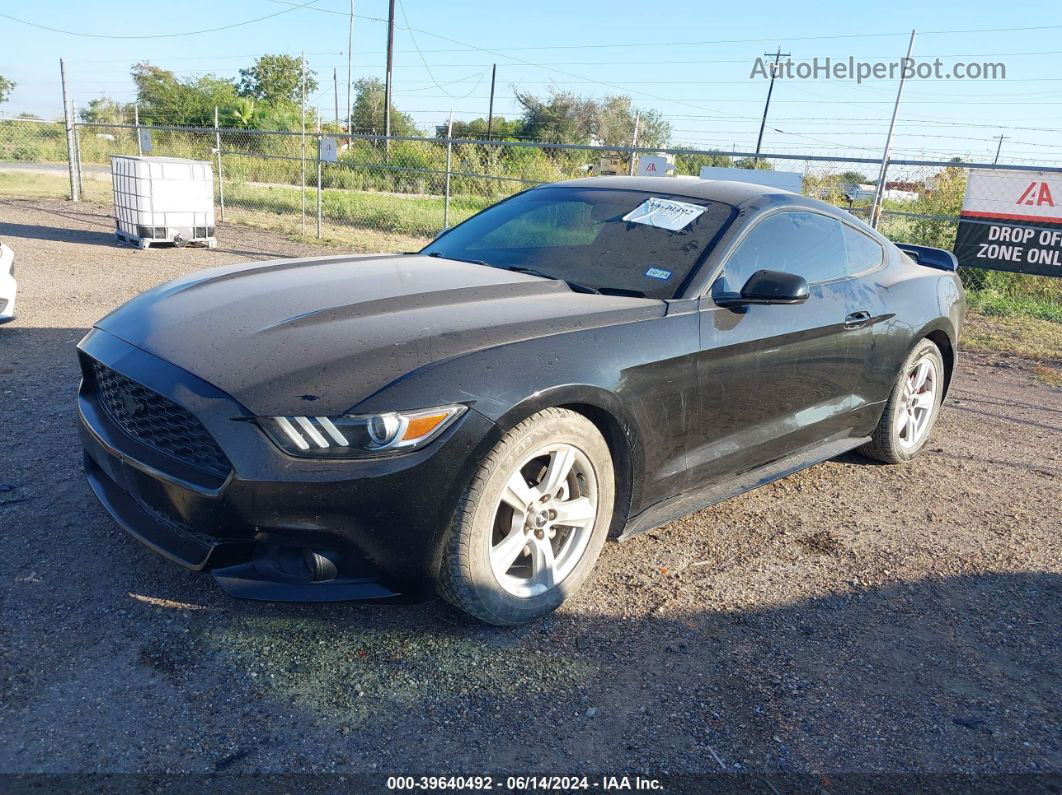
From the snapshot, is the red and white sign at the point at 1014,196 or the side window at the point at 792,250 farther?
the red and white sign at the point at 1014,196

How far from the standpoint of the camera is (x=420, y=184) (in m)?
20.5

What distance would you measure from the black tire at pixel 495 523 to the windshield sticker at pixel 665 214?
Result: 4.10 feet

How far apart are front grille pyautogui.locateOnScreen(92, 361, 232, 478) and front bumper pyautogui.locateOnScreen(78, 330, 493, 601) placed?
3 centimetres

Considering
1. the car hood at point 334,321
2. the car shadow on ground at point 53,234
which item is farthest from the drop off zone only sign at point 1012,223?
the car shadow on ground at point 53,234

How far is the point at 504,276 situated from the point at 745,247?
108 centimetres

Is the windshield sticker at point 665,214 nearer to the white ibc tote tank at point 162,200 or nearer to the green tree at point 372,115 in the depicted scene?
the white ibc tote tank at point 162,200

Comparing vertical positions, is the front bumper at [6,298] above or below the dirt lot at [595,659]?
above

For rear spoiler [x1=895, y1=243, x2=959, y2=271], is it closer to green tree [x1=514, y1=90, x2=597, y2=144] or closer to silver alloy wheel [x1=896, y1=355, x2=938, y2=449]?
silver alloy wheel [x1=896, y1=355, x2=938, y2=449]

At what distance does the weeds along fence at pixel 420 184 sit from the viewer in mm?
10984

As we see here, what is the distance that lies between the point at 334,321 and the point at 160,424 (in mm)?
659

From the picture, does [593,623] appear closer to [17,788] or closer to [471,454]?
[471,454]

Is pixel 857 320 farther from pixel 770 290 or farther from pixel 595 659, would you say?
pixel 595 659

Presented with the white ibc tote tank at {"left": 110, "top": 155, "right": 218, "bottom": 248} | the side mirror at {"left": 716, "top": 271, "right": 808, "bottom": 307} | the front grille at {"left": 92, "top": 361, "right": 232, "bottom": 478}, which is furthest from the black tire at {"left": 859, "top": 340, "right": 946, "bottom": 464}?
the white ibc tote tank at {"left": 110, "top": 155, "right": 218, "bottom": 248}

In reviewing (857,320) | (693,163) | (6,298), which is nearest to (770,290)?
(857,320)
